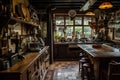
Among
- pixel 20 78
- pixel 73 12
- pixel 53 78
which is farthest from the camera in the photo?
pixel 73 12

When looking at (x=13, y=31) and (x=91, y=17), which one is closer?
(x=13, y=31)

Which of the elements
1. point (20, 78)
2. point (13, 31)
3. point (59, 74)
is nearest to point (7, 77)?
point (20, 78)

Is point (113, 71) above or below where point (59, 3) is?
below

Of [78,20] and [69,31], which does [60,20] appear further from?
[78,20]

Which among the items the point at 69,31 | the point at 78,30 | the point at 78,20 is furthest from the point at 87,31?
the point at 69,31

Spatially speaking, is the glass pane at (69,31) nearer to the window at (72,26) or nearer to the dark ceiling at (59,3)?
the window at (72,26)

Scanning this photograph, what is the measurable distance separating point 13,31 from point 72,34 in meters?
5.99

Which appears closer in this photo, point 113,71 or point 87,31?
point 113,71

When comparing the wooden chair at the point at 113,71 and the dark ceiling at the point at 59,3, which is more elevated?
the dark ceiling at the point at 59,3

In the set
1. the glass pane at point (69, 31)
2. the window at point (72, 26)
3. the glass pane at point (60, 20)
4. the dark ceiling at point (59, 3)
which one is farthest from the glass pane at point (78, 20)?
the dark ceiling at point (59, 3)

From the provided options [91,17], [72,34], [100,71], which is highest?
[91,17]

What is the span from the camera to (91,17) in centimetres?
937

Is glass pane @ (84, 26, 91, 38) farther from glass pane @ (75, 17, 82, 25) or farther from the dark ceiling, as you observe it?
the dark ceiling

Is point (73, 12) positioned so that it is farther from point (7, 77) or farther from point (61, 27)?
point (7, 77)
